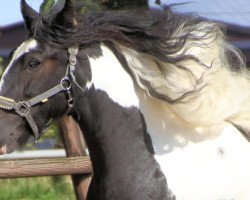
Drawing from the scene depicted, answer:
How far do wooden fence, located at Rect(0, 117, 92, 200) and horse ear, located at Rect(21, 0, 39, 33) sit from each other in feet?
6.68

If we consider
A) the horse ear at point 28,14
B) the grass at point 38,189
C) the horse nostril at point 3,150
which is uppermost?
the horse ear at point 28,14

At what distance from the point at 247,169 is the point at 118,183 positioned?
0.70 metres

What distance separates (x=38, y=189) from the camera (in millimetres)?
9477

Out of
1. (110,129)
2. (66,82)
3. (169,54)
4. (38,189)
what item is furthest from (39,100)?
(38,189)

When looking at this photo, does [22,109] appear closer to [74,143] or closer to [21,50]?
[21,50]

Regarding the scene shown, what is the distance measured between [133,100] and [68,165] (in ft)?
7.48

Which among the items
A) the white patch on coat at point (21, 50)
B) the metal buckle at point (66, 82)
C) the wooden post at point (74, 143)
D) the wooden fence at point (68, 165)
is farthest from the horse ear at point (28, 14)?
the wooden post at point (74, 143)

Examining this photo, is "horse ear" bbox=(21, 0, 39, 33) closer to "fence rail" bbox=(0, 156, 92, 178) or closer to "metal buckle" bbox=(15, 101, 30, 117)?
"metal buckle" bbox=(15, 101, 30, 117)

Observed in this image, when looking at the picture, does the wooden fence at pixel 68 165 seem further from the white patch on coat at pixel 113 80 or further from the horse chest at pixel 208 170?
the horse chest at pixel 208 170

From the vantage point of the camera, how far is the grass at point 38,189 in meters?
9.17

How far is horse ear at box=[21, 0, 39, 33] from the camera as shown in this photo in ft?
14.9

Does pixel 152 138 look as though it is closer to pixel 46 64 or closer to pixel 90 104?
pixel 90 104

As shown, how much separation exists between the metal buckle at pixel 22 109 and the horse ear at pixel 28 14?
445 millimetres

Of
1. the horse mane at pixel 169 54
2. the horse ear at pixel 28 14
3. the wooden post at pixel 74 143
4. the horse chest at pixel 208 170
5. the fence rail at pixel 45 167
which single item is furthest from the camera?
the wooden post at pixel 74 143
